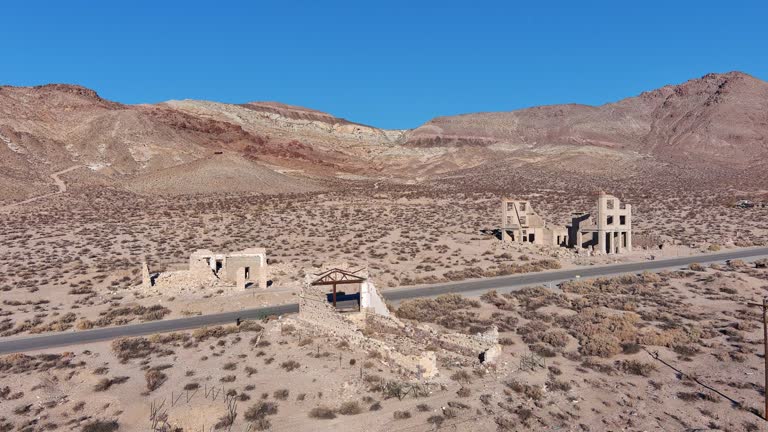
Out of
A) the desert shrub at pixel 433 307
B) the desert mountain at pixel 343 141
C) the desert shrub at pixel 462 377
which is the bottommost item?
the desert shrub at pixel 462 377

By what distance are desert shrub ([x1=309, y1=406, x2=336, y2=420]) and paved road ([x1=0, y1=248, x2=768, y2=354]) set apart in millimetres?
9133

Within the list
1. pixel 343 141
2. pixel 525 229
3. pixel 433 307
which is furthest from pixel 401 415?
pixel 343 141

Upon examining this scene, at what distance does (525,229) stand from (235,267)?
2249cm

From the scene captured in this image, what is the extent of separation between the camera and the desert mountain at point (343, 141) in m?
81.0

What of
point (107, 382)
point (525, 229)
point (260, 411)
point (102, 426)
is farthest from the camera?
point (525, 229)

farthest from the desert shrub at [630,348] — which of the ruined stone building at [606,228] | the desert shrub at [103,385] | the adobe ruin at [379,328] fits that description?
the ruined stone building at [606,228]

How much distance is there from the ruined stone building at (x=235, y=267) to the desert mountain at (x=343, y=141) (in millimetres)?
46016

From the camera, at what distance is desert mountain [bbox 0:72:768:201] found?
81.0 meters

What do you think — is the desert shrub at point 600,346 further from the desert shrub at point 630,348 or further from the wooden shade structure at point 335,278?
the wooden shade structure at point 335,278

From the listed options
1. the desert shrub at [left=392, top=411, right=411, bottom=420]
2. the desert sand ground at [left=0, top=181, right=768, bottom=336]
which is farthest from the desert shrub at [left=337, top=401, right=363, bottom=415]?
the desert sand ground at [left=0, top=181, right=768, bottom=336]

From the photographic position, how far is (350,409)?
1312 centimetres

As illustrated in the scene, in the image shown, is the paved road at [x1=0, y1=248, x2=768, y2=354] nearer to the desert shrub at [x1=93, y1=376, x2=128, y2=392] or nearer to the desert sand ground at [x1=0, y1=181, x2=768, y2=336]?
the desert sand ground at [x1=0, y1=181, x2=768, y2=336]

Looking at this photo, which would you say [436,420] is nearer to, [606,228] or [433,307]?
[433,307]

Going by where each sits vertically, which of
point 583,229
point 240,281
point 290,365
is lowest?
point 290,365
